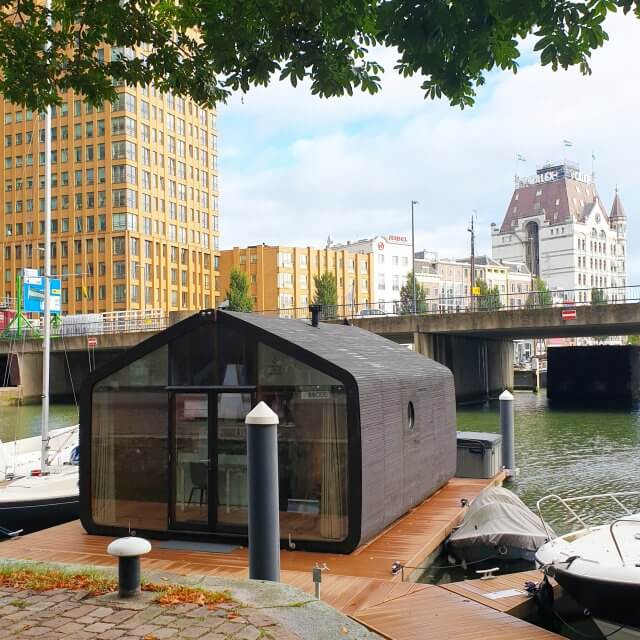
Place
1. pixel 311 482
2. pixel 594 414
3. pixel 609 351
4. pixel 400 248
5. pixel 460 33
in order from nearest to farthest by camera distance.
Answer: pixel 460 33
pixel 311 482
pixel 594 414
pixel 609 351
pixel 400 248

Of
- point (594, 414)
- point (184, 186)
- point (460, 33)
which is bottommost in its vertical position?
point (594, 414)

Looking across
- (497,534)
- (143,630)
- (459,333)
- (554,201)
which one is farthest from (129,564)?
(554,201)

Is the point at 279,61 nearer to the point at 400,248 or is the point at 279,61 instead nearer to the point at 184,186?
the point at 184,186

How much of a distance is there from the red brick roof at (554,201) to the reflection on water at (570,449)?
128 m

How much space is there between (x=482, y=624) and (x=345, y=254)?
115 metres

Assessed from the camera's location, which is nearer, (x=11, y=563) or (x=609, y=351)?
(x=11, y=563)

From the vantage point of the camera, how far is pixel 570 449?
28625mm

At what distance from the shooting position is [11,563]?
28.2 ft

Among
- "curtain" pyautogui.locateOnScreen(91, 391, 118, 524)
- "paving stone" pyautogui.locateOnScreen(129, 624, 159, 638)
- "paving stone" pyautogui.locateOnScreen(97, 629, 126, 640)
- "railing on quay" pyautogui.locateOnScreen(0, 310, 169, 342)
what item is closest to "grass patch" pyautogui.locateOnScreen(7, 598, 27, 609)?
"paving stone" pyautogui.locateOnScreen(97, 629, 126, 640)

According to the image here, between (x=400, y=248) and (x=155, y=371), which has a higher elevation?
(x=400, y=248)

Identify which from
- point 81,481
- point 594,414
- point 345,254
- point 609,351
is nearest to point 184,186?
point 345,254

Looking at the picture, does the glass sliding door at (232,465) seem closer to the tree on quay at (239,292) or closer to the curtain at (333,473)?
the curtain at (333,473)

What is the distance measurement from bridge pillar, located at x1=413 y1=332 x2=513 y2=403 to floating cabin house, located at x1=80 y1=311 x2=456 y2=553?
38004mm

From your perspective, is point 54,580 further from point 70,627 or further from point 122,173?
point 122,173
